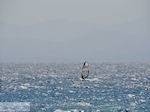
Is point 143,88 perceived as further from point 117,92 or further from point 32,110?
point 32,110

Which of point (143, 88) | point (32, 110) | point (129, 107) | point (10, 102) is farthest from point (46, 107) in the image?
point (143, 88)

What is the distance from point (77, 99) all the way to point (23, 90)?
21.1 m

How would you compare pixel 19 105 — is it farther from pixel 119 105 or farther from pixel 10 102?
pixel 119 105

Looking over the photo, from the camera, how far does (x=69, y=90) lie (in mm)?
94625

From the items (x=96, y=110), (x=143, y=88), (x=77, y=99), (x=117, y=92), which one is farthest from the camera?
(x=143, y=88)

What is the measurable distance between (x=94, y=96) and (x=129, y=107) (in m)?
14.3

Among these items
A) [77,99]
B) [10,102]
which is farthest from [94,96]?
[10,102]

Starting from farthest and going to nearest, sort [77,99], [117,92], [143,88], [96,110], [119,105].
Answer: [143,88] → [117,92] → [77,99] → [119,105] → [96,110]

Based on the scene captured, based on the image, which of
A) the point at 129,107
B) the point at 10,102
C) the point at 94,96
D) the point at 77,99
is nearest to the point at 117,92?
the point at 94,96

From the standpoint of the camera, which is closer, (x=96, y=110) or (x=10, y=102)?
(x=96, y=110)

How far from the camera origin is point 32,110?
6700 centimetres

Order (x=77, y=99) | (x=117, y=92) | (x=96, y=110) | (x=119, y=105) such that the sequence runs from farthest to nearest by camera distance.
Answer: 1. (x=117, y=92)
2. (x=77, y=99)
3. (x=119, y=105)
4. (x=96, y=110)

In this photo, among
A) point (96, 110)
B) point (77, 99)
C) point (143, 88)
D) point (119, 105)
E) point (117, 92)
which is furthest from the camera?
point (143, 88)

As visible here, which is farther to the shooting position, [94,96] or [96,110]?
[94,96]
